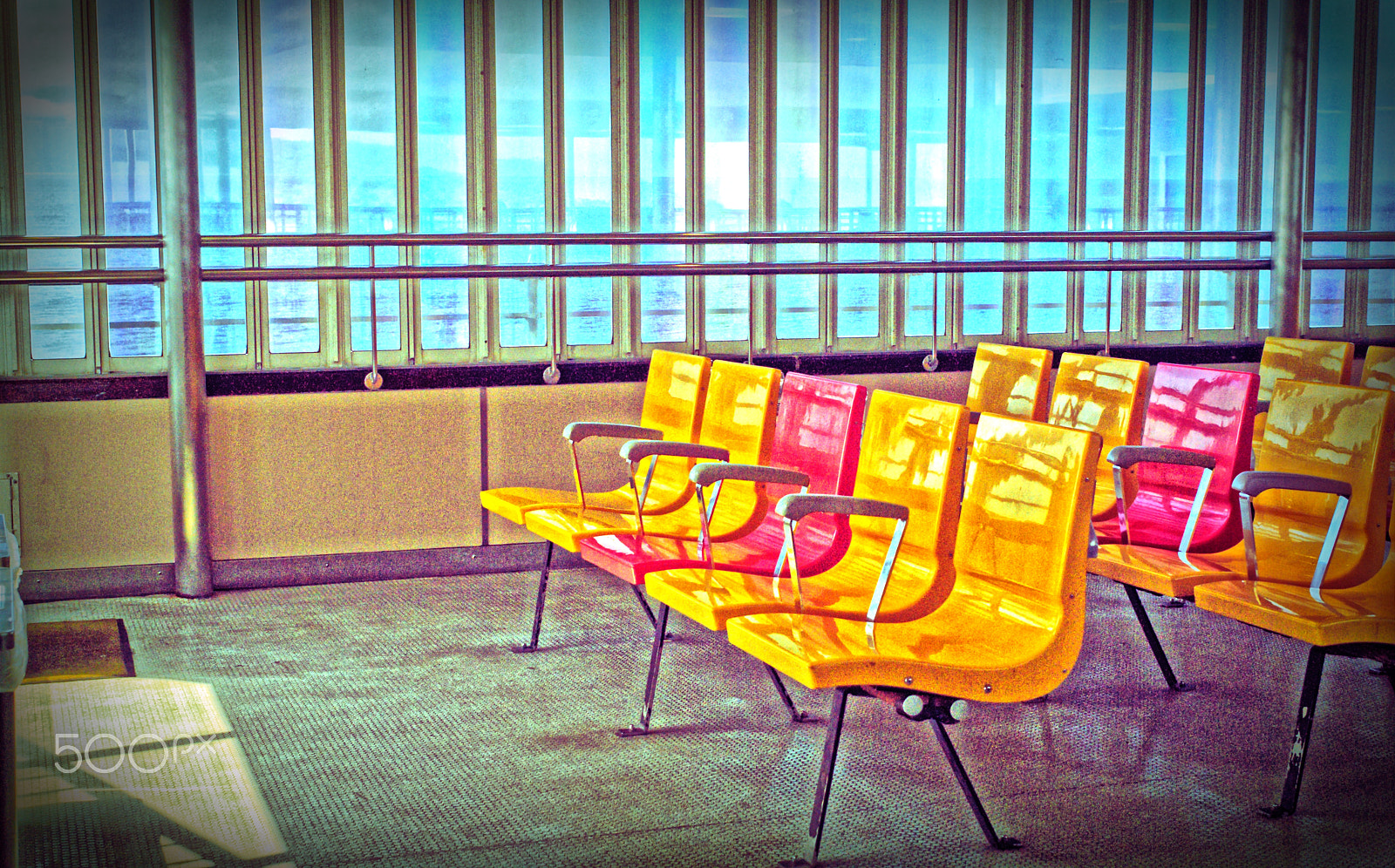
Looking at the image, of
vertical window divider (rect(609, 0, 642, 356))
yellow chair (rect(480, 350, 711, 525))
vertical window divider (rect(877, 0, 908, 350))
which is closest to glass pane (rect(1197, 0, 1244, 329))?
vertical window divider (rect(877, 0, 908, 350))

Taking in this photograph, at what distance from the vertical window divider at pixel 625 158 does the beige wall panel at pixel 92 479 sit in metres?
2.47

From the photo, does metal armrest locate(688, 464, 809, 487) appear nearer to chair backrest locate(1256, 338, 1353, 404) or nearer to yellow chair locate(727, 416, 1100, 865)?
yellow chair locate(727, 416, 1100, 865)

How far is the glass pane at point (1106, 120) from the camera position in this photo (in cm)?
766

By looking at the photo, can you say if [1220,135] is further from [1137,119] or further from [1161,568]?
[1161,568]

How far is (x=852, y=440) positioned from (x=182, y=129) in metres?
2.92

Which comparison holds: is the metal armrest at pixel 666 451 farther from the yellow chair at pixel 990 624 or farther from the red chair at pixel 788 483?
the yellow chair at pixel 990 624

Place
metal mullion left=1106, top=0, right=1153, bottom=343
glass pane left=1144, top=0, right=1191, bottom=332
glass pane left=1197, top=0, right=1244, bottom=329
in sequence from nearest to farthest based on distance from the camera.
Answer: metal mullion left=1106, top=0, right=1153, bottom=343, glass pane left=1144, top=0, right=1191, bottom=332, glass pane left=1197, top=0, right=1244, bottom=329

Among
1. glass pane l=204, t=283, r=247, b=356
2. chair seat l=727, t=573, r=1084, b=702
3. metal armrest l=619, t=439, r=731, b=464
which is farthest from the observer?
glass pane l=204, t=283, r=247, b=356

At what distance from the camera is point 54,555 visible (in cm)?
494

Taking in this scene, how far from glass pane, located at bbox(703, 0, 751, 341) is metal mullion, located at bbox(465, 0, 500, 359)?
3.59 feet

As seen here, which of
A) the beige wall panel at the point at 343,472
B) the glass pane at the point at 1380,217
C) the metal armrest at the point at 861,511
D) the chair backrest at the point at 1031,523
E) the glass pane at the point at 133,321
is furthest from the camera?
the glass pane at the point at 1380,217

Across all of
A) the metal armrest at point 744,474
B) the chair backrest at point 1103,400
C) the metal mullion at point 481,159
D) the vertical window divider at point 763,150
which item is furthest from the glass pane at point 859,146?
the metal armrest at point 744,474

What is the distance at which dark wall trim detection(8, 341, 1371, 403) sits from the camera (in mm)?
4914

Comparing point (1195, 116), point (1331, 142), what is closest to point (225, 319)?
point (1195, 116)
